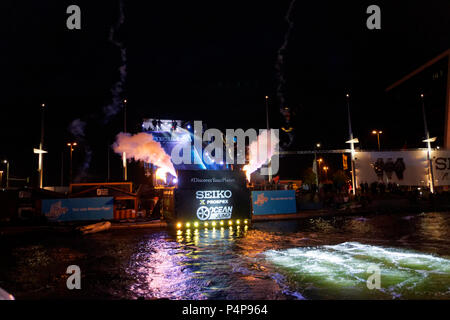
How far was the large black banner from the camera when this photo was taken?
16.3 metres

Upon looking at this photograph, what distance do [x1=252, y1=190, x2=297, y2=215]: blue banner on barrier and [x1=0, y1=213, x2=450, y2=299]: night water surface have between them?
329 inches

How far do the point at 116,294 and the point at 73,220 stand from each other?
15243mm

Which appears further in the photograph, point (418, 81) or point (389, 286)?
point (418, 81)

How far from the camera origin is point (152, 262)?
30.1ft

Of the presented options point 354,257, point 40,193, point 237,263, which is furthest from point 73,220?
point 354,257

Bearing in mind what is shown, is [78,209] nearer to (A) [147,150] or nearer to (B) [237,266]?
(A) [147,150]

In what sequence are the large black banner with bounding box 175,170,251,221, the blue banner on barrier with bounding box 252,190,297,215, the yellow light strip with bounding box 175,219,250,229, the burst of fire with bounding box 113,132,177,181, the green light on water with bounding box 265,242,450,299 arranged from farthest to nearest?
the burst of fire with bounding box 113,132,177,181 → the blue banner on barrier with bounding box 252,190,297,215 → the yellow light strip with bounding box 175,219,250,229 → the large black banner with bounding box 175,170,251,221 → the green light on water with bounding box 265,242,450,299

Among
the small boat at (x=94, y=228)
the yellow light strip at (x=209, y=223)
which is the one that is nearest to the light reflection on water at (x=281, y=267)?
the yellow light strip at (x=209, y=223)

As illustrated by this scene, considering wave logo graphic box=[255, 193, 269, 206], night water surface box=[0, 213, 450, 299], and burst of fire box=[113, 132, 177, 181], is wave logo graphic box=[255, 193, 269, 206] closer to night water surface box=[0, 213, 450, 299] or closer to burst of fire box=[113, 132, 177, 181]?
burst of fire box=[113, 132, 177, 181]

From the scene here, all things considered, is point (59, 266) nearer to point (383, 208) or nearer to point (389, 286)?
point (389, 286)

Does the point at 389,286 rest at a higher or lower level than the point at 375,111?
lower

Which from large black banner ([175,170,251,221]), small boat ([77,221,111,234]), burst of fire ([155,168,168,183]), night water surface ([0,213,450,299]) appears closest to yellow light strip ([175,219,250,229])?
large black banner ([175,170,251,221])

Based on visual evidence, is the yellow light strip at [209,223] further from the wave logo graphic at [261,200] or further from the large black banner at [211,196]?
the wave logo graphic at [261,200]

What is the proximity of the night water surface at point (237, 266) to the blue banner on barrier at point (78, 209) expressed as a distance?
16.7ft
